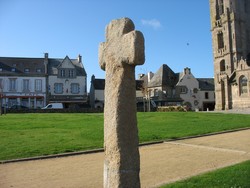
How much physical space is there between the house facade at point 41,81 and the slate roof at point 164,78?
15293mm

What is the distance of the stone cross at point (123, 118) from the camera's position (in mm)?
3762

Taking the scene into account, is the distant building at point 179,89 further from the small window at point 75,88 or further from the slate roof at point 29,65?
the slate roof at point 29,65

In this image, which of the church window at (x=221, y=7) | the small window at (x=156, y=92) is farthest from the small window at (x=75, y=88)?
the church window at (x=221, y=7)

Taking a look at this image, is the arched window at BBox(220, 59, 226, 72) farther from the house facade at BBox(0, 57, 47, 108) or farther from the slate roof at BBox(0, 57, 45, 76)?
the slate roof at BBox(0, 57, 45, 76)

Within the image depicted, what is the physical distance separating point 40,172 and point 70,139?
4878mm

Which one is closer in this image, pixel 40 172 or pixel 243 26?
pixel 40 172

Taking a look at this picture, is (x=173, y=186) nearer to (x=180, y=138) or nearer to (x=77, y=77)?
(x=180, y=138)

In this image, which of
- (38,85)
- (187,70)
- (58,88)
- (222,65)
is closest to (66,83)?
(58,88)

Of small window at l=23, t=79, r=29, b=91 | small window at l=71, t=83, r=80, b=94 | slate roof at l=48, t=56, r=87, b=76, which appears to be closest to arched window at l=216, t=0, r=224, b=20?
slate roof at l=48, t=56, r=87, b=76

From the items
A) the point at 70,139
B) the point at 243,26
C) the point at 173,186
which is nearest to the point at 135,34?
the point at 173,186

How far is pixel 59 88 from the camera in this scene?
52.1 meters

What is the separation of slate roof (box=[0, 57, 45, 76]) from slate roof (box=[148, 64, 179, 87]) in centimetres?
2244

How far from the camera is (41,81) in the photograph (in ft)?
168

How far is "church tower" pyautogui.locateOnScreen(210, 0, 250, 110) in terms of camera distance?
46.0m
